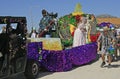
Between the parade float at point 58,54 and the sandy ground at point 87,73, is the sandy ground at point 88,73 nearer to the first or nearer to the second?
the sandy ground at point 87,73

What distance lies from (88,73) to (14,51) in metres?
2.90

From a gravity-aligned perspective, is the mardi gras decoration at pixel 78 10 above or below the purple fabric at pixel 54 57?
above

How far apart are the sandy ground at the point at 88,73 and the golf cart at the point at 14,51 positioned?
718 millimetres

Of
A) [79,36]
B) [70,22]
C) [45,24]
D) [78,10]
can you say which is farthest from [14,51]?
[70,22]

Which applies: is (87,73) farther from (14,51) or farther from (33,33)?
(33,33)

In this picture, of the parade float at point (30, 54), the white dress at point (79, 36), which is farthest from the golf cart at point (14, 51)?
the white dress at point (79, 36)

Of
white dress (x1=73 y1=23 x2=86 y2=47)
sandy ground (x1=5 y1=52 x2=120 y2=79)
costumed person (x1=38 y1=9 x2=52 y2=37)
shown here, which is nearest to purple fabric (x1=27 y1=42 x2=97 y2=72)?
sandy ground (x1=5 y1=52 x2=120 y2=79)

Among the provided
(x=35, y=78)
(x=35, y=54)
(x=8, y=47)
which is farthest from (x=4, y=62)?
(x=35, y=54)

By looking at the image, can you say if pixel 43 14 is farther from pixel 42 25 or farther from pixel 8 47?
pixel 8 47

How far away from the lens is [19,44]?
1092 cm

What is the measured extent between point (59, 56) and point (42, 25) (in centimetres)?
484

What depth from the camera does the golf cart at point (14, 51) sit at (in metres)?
10.4

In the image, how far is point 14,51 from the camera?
1062 cm

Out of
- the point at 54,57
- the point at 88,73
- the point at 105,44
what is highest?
the point at 105,44
